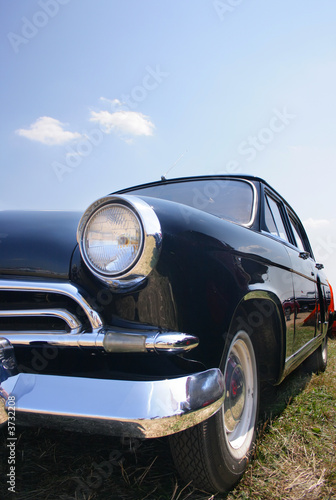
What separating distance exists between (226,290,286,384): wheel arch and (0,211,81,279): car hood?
0.80 meters

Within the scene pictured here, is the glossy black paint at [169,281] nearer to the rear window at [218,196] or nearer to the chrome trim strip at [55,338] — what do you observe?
the chrome trim strip at [55,338]

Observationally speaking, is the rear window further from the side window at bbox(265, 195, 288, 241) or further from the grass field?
the grass field

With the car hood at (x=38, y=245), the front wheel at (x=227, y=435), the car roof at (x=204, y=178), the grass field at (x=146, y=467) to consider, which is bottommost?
the grass field at (x=146, y=467)

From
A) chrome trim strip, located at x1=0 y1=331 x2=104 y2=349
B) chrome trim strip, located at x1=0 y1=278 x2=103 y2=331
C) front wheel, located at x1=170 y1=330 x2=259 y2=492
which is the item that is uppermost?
chrome trim strip, located at x1=0 y1=278 x2=103 y2=331

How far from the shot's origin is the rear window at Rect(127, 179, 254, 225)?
232 cm

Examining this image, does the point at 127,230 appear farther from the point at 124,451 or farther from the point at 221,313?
the point at 124,451

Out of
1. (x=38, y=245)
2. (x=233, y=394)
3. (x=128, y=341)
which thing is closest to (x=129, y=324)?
(x=128, y=341)

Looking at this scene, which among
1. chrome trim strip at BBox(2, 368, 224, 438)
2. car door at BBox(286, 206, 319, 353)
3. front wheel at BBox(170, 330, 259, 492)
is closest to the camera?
chrome trim strip at BBox(2, 368, 224, 438)

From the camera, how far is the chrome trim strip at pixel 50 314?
134cm

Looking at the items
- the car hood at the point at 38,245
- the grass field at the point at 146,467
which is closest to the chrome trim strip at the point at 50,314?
the car hood at the point at 38,245

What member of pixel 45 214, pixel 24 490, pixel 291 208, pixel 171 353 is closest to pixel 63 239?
pixel 45 214

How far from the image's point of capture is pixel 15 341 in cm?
139

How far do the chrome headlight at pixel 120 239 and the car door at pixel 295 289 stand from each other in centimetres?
113

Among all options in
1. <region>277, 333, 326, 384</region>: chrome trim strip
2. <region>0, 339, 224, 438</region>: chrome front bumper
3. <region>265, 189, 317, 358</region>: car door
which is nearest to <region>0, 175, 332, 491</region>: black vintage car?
<region>0, 339, 224, 438</region>: chrome front bumper
